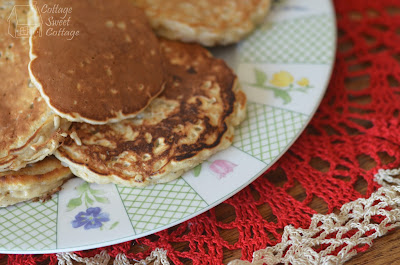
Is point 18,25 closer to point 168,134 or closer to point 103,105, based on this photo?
point 103,105

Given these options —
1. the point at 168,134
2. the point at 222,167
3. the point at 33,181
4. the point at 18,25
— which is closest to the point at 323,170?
the point at 222,167

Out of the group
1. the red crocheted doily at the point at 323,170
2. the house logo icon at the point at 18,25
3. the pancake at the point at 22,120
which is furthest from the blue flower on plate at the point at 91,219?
the house logo icon at the point at 18,25

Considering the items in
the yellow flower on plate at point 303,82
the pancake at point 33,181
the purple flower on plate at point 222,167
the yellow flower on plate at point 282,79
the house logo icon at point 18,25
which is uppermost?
the house logo icon at point 18,25

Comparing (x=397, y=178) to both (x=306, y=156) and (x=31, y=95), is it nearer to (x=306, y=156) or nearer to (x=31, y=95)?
(x=306, y=156)

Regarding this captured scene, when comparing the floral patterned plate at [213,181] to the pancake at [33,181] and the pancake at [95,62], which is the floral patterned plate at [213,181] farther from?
the pancake at [95,62]

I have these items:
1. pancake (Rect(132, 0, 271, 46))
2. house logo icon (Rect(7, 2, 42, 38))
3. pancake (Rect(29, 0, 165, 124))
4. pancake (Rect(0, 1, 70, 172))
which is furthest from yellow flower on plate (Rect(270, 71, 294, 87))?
house logo icon (Rect(7, 2, 42, 38))

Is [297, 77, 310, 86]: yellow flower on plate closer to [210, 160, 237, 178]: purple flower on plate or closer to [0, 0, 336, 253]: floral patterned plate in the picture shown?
[0, 0, 336, 253]: floral patterned plate

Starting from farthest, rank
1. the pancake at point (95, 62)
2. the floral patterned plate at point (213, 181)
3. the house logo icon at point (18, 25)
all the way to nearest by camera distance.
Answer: the house logo icon at point (18, 25) < the pancake at point (95, 62) < the floral patterned plate at point (213, 181)
